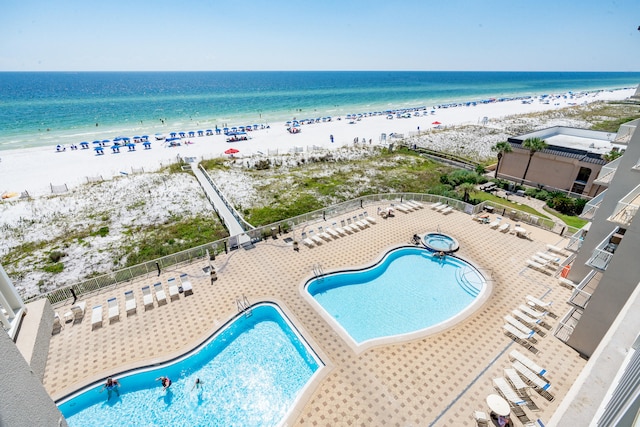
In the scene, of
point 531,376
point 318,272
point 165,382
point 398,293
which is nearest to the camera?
point 531,376

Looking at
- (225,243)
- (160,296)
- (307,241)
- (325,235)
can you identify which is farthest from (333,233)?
(160,296)

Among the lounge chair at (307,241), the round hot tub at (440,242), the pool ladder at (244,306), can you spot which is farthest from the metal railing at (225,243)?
the round hot tub at (440,242)

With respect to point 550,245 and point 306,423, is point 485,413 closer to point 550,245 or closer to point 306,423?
point 306,423

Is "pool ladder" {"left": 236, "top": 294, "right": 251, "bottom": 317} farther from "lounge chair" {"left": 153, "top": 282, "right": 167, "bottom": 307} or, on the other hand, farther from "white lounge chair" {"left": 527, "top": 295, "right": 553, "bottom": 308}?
"white lounge chair" {"left": 527, "top": 295, "right": 553, "bottom": 308}

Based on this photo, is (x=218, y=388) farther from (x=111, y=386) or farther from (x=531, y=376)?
(x=531, y=376)

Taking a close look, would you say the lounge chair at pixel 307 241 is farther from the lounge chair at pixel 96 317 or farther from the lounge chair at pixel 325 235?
the lounge chair at pixel 96 317

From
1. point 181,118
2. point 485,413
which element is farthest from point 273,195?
point 181,118
